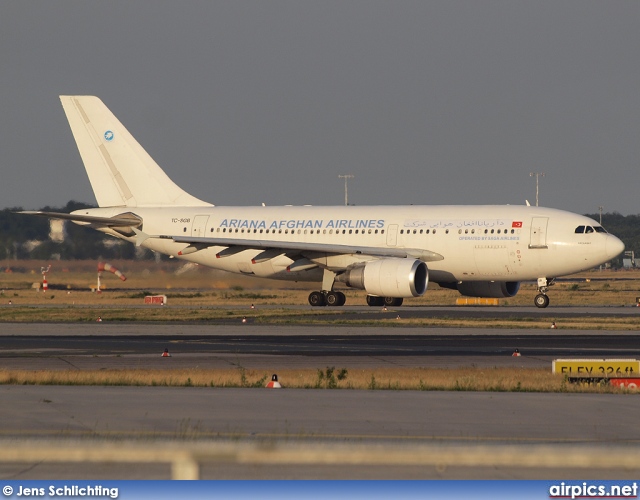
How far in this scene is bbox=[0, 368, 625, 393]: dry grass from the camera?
58.7 ft

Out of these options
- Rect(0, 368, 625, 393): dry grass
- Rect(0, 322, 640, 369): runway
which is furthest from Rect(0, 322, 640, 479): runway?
Rect(0, 368, 625, 393): dry grass

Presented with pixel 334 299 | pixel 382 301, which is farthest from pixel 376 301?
pixel 334 299

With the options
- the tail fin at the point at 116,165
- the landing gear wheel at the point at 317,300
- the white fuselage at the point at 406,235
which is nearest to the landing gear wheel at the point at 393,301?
the white fuselage at the point at 406,235

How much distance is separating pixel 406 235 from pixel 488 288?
4.76 metres

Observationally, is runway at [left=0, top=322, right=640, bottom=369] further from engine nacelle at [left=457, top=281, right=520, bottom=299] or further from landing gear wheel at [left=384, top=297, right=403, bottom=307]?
engine nacelle at [left=457, top=281, right=520, bottom=299]

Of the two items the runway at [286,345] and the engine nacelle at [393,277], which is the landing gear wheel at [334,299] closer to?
the engine nacelle at [393,277]

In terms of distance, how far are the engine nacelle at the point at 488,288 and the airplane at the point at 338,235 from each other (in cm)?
6

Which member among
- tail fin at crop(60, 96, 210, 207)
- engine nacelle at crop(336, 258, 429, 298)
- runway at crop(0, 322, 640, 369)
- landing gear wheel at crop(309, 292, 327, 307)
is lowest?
runway at crop(0, 322, 640, 369)

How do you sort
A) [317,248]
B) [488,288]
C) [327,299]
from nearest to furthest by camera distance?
[317,248], [327,299], [488,288]

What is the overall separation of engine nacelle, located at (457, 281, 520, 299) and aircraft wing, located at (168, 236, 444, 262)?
3.36 m

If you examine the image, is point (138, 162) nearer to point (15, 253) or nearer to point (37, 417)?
point (15, 253)

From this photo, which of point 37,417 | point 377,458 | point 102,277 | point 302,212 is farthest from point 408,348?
point 102,277

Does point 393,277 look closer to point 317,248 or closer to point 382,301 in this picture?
point 317,248

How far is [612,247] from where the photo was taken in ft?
143
